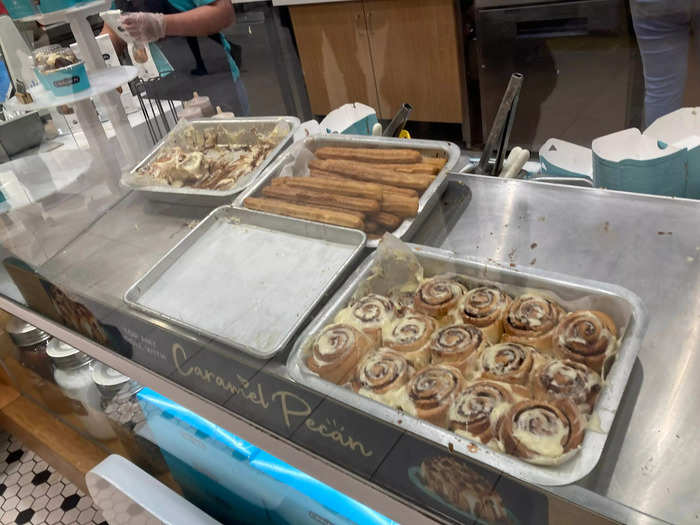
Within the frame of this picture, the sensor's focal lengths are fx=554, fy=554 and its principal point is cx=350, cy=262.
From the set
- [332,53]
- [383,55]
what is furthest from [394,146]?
[332,53]

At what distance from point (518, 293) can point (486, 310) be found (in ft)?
0.24

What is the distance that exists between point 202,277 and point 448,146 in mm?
626

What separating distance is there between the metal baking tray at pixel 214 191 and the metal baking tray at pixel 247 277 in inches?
3.6

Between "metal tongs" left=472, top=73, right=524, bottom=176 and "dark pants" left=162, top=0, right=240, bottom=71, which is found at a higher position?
"dark pants" left=162, top=0, right=240, bottom=71

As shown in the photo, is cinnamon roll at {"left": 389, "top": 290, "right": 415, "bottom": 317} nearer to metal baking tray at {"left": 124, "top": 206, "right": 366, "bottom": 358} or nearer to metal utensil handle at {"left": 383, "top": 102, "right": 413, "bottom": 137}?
metal baking tray at {"left": 124, "top": 206, "right": 366, "bottom": 358}

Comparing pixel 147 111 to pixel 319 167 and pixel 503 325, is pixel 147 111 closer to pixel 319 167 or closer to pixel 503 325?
pixel 319 167

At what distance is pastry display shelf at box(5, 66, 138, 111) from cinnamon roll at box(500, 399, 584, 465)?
124 centimetres

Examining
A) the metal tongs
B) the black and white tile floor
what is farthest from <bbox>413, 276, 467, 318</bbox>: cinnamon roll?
the black and white tile floor

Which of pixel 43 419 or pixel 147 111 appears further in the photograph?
pixel 43 419

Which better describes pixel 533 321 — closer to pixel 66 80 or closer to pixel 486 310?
pixel 486 310

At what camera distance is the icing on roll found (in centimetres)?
72

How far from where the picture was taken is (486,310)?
82 cm

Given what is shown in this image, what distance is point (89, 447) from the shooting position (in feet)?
6.24

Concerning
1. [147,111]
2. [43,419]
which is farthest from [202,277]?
[43,419]
